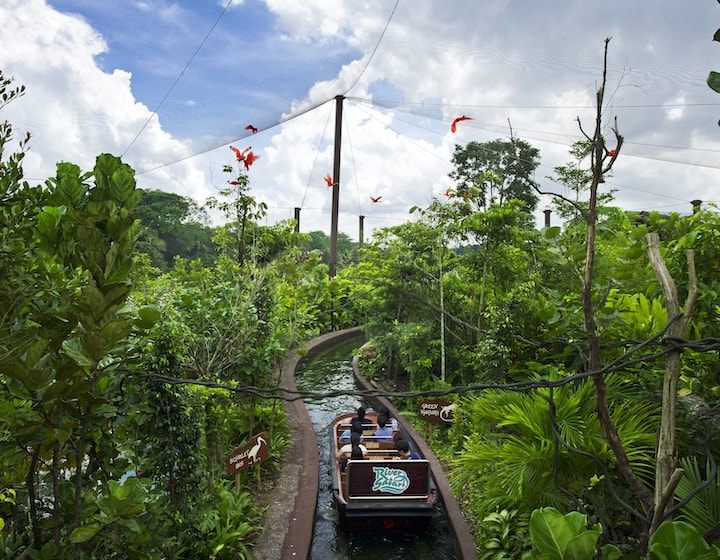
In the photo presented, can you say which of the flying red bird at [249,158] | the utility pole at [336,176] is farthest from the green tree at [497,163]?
the flying red bird at [249,158]

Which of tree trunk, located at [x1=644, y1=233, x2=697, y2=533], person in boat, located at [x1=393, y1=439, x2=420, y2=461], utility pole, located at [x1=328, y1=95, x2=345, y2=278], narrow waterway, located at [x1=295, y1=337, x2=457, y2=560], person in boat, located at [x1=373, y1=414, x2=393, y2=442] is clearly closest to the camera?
tree trunk, located at [x1=644, y1=233, x2=697, y2=533]

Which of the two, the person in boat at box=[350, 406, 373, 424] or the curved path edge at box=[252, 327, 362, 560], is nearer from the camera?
the curved path edge at box=[252, 327, 362, 560]

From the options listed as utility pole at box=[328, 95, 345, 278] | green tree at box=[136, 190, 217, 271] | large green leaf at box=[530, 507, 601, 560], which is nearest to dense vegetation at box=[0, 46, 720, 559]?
large green leaf at box=[530, 507, 601, 560]

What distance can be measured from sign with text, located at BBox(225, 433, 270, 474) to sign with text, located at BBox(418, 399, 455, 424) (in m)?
2.28

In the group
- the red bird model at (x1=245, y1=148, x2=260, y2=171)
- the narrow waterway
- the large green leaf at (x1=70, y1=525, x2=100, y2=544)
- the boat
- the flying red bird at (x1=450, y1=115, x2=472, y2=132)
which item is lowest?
the narrow waterway

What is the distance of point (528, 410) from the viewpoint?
3.57m

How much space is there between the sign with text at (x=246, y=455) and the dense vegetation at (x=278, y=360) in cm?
28

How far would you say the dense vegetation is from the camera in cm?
154

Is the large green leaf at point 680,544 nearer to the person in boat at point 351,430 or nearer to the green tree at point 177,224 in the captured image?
the person in boat at point 351,430

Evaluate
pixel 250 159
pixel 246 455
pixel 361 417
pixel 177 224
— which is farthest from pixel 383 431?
pixel 177 224

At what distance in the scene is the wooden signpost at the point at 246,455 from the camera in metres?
4.17

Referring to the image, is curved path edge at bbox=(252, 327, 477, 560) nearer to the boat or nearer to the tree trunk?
the boat

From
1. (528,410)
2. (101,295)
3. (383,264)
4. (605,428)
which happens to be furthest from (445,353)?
(101,295)

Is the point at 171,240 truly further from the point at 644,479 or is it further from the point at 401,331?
the point at 644,479
